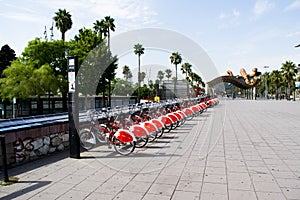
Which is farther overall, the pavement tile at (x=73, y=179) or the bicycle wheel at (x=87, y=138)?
the bicycle wheel at (x=87, y=138)

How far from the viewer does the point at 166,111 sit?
1017 cm

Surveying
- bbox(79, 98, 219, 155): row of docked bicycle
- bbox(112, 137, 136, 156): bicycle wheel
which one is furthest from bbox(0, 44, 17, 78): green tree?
bbox(112, 137, 136, 156): bicycle wheel

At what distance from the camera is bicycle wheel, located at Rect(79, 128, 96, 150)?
6.20 m

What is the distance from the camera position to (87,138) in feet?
20.4

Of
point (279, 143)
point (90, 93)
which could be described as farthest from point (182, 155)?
point (90, 93)

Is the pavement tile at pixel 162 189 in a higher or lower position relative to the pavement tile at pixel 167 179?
lower

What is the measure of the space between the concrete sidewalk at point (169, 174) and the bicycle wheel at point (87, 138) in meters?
0.21

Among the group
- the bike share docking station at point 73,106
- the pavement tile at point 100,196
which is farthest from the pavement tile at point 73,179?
the bike share docking station at point 73,106

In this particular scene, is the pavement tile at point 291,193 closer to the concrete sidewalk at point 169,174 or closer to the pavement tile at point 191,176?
the concrete sidewalk at point 169,174

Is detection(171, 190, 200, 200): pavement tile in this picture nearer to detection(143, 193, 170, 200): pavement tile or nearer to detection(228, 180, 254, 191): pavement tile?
detection(143, 193, 170, 200): pavement tile

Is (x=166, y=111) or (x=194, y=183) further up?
(x=166, y=111)

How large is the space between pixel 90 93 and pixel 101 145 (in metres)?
12.7

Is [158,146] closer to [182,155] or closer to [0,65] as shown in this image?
[182,155]

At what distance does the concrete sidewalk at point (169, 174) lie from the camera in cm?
363
